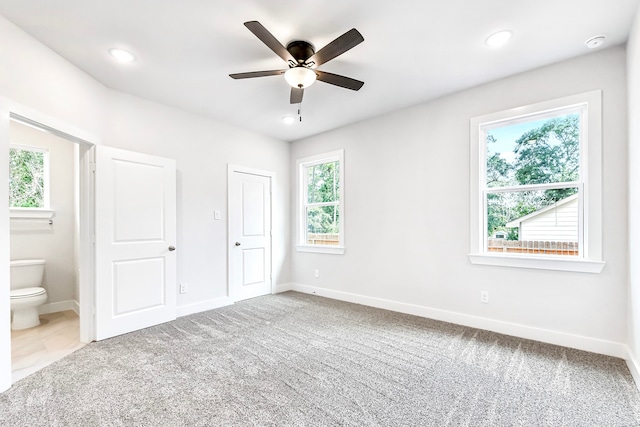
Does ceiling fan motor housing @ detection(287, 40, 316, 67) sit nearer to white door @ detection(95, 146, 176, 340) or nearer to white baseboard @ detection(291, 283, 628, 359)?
white door @ detection(95, 146, 176, 340)

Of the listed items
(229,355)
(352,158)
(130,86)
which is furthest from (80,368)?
(352,158)

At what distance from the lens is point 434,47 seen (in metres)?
2.54

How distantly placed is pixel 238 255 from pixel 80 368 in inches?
89.2

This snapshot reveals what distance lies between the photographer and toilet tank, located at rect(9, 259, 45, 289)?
357 cm

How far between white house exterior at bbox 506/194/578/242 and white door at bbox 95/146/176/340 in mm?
3928

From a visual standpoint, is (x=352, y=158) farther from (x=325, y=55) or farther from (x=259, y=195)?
(x=325, y=55)

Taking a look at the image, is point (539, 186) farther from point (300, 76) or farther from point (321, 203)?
point (321, 203)

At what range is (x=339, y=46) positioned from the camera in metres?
2.09

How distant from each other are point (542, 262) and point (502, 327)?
0.78 m

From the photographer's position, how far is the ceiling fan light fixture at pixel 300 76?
7.84ft

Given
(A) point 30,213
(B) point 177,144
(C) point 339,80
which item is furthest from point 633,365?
(A) point 30,213

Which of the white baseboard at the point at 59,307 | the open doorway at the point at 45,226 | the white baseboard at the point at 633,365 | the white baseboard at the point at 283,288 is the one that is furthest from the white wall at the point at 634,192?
the white baseboard at the point at 59,307

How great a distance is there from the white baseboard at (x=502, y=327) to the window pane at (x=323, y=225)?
2.86 ft

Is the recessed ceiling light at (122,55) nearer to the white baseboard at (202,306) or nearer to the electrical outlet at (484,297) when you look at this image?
the white baseboard at (202,306)
